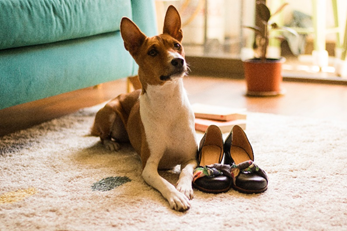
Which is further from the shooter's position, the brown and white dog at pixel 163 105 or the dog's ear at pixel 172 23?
the dog's ear at pixel 172 23

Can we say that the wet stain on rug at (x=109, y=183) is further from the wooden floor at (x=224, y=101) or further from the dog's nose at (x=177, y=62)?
the wooden floor at (x=224, y=101)

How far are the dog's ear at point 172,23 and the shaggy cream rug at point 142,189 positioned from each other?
67 cm

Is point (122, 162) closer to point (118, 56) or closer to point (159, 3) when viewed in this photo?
point (118, 56)

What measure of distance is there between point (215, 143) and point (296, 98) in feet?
5.37

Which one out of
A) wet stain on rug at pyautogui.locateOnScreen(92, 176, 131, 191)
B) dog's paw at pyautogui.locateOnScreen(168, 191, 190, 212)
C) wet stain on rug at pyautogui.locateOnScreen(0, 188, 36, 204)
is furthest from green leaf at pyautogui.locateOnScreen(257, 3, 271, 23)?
wet stain on rug at pyautogui.locateOnScreen(0, 188, 36, 204)

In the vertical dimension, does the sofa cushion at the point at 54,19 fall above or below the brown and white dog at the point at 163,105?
above

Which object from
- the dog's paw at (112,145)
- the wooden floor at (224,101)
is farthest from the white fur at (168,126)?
the wooden floor at (224,101)

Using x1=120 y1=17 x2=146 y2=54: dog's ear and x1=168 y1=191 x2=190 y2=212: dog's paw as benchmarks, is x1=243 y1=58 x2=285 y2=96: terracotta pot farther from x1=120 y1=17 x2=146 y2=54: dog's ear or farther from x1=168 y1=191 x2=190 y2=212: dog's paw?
x1=168 y1=191 x2=190 y2=212: dog's paw

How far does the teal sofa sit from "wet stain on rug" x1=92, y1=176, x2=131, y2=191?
72cm

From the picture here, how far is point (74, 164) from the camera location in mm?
1977

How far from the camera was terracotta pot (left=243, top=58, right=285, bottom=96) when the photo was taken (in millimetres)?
3348

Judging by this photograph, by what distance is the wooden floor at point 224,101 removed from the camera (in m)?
2.83

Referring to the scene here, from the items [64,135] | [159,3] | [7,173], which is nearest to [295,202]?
[7,173]

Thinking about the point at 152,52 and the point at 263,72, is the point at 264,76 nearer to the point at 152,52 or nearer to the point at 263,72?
the point at 263,72
